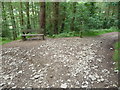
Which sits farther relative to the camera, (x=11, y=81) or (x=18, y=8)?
(x=18, y=8)

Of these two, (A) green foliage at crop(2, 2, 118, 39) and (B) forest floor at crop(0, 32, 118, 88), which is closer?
(B) forest floor at crop(0, 32, 118, 88)

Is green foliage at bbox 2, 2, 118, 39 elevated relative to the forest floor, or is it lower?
elevated

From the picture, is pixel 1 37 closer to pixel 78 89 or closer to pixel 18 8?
pixel 18 8

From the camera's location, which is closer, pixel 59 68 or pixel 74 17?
pixel 59 68

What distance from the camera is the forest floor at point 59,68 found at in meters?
3.15

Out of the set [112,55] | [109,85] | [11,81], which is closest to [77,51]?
[112,55]

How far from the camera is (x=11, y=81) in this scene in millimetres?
3363

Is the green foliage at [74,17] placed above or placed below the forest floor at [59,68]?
above

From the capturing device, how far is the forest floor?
315 cm

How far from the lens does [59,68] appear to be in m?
3.84

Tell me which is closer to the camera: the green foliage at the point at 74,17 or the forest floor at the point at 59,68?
the forest floor at the point at 59,68

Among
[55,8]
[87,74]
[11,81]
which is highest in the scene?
[55,8]

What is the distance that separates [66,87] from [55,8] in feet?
29.2

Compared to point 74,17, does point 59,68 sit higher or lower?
lower
